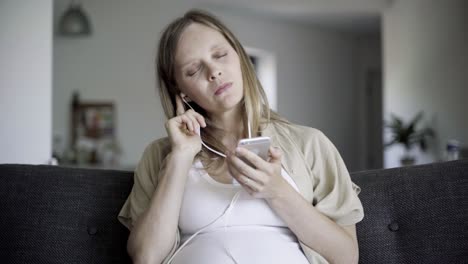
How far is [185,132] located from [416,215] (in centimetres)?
61

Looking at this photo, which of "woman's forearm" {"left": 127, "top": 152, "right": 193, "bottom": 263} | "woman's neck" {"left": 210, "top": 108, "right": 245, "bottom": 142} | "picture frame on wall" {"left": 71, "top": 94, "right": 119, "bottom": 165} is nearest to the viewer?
"woman's forearm" {"left": 127, "top": 152, "right": 193, "bottom": 263}

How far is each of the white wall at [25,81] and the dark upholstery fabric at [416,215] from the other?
184 cm

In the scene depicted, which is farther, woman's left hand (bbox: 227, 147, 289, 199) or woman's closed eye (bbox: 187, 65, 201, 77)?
woman's closed eye (bbox: 187, 65, 201, 77)

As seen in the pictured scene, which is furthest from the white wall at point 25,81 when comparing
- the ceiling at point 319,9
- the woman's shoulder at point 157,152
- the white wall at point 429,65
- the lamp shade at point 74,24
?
the ceiling at point 319,9

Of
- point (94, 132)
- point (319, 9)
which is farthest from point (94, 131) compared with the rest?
point (319, 9)

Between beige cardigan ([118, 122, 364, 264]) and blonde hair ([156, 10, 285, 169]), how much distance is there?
0.05m

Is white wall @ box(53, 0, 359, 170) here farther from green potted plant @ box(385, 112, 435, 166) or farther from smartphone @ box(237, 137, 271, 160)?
smartphone @ box(237, 137, 271, 160)

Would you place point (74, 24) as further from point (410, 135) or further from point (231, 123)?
point (231, 123)

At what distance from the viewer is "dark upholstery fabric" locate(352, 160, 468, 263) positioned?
137 centimetres

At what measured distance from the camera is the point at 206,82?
142cm

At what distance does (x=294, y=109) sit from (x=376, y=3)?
1.88 metres

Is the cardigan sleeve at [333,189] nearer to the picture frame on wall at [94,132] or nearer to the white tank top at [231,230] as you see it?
the white tank top at [231,230]

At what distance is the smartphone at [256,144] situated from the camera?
1153 millimetres

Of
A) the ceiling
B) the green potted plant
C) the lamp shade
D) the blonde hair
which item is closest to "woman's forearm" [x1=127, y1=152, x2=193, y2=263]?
the blonde hair
